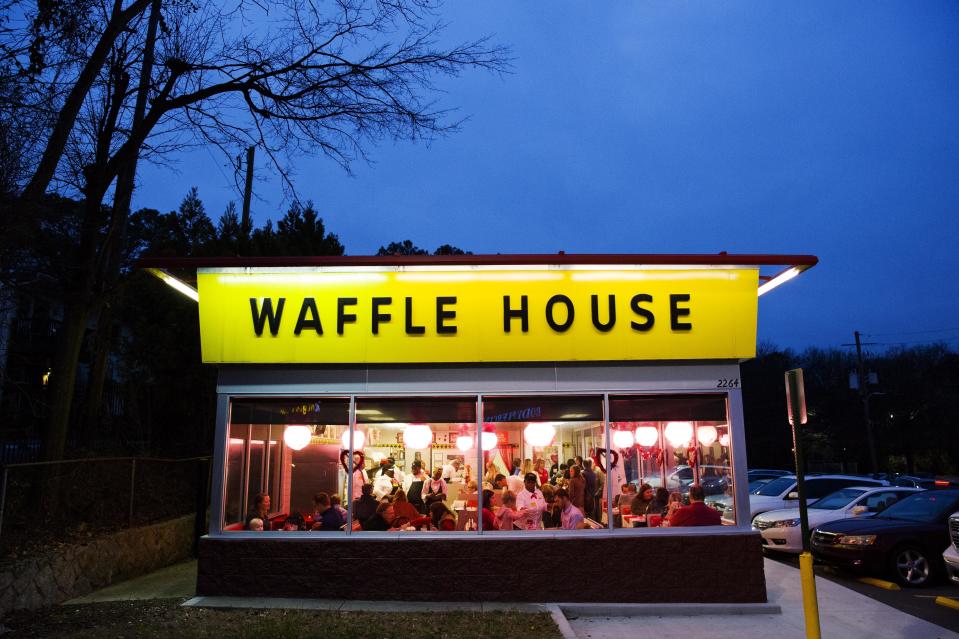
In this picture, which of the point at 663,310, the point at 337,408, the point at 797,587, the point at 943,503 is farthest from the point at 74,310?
the point at 943,503

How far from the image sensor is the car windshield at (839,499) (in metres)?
13.9

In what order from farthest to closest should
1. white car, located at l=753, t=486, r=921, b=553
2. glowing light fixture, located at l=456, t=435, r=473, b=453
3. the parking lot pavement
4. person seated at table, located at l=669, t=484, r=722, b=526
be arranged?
white car, located at l=753, t=486, r=921, b=553, glowing light fixture, located at l=456, t=435, r=473, b=453, person seated at table, located at l=669, t=484, r=722, b=526, the parking lot pavement

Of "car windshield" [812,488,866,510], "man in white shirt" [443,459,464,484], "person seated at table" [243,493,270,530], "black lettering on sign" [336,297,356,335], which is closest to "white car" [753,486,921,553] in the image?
"car windshield" [812,488,866,510]

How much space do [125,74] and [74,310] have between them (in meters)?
3.98

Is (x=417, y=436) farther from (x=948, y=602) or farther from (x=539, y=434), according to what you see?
(x=948, y=602)

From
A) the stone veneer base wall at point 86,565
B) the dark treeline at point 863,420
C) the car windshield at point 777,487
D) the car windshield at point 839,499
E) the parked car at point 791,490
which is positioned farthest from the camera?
the dark treeline at point 863,420

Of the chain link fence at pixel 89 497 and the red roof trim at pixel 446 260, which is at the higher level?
the red roof trim at pixel 446 260

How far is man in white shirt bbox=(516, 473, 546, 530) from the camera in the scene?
30.6ft

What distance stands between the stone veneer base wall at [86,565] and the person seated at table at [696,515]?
8.38m

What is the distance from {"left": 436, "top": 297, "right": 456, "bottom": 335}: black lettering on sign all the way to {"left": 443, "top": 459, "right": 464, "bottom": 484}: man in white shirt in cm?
206

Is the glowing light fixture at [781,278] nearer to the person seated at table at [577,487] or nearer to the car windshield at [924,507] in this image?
the person seated at table at [577,487]

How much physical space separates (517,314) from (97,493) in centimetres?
780

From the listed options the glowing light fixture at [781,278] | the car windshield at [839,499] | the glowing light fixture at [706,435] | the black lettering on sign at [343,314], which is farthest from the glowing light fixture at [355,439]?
the car windshield at [839,499]

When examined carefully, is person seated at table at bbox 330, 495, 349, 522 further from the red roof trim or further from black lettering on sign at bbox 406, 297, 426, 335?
the red roof trim
